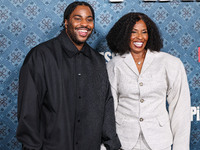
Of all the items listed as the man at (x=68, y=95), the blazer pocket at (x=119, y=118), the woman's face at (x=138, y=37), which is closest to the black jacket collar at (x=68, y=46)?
the man at (x=68, y=95)

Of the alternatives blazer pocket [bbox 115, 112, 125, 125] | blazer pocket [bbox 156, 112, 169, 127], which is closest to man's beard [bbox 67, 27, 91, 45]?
blazer pocket [bbox 115, 112, 125, 125]

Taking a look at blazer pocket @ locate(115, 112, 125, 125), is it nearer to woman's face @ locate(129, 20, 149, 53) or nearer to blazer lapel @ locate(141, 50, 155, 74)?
blazer lapel @ locate(141, 50, 155, 74)

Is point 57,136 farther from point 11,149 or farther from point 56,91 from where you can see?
point 11,149

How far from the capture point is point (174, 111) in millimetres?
1856

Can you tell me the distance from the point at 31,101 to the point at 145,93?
2.59ft

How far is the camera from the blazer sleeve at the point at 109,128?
1.73 m

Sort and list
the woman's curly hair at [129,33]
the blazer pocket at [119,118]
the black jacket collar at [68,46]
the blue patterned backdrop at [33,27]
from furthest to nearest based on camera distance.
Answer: the blue patterned backdrop at [33,27] < the woman's curly hair at [129,33] < the blazer pocket at [119,118] < the black jacket collar at [68,46]

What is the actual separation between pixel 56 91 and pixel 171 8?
1620mm

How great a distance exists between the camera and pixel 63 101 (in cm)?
158

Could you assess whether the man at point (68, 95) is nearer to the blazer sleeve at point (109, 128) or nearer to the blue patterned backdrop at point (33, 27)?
the blazer sleeve at point (109, 128)

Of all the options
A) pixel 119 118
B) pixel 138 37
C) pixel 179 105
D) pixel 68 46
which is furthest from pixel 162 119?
pixel 68 46

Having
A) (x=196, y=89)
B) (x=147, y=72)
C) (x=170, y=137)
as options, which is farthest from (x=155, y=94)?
(x=196, y=89)

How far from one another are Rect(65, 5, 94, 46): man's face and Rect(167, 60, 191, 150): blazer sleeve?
69 cm

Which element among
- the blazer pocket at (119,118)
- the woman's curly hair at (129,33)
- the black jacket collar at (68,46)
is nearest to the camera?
the black jacket collar at (68,46)
